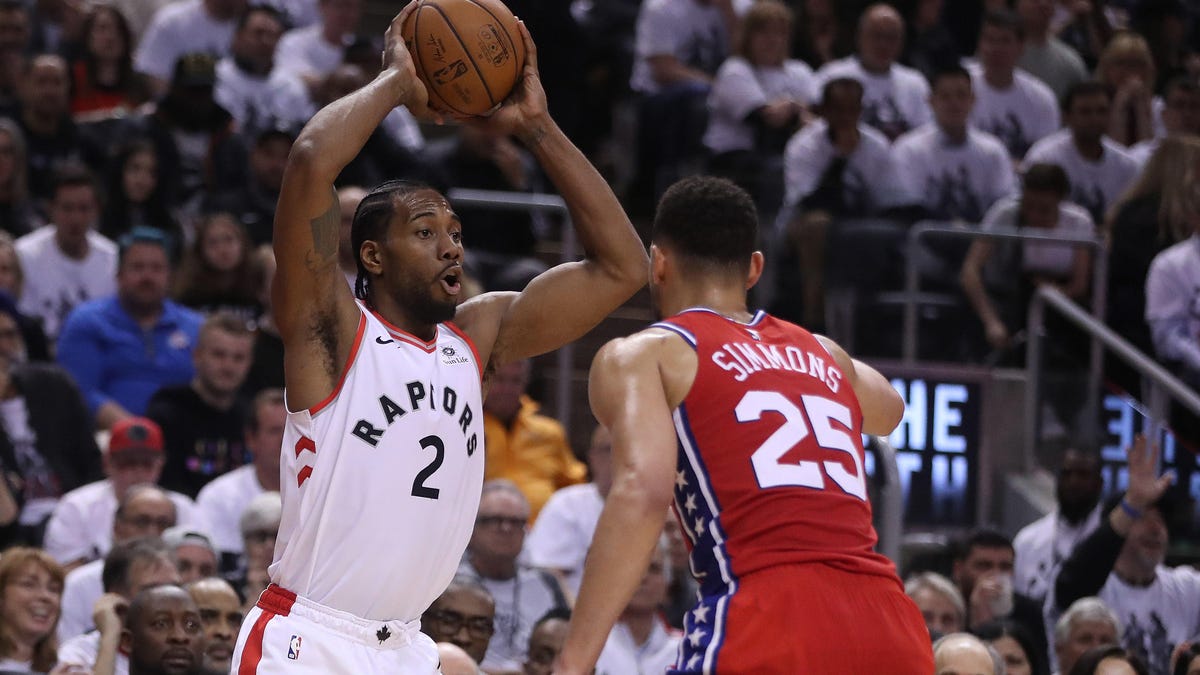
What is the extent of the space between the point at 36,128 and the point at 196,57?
1.19m

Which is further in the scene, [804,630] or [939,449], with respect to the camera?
[939,449]

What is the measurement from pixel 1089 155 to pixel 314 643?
9.13 metres

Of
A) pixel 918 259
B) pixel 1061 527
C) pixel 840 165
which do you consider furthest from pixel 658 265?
pixel 840 165

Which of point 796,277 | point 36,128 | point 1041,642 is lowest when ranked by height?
point 1041,642

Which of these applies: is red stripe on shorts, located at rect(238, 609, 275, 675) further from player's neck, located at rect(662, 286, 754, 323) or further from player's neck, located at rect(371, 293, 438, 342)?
player's neck, located at rect(662, 286, 754, 323)

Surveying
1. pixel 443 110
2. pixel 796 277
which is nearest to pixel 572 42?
pixel 796 277

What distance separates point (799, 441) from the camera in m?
4.89

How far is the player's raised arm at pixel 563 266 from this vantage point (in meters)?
5.59

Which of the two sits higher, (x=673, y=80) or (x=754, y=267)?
(x=673, y=80)

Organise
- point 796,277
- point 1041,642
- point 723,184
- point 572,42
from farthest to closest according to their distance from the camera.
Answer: point 572,42 → point 796,277 → point 1041,642 → point 723,184

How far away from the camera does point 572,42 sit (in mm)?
14125

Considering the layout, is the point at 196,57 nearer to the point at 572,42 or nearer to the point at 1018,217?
the point at 572,42

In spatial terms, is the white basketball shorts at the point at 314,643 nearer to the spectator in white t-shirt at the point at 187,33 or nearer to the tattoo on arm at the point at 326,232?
the tattoo on arm at the point at 326,232

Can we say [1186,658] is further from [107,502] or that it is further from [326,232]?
[107,502]
